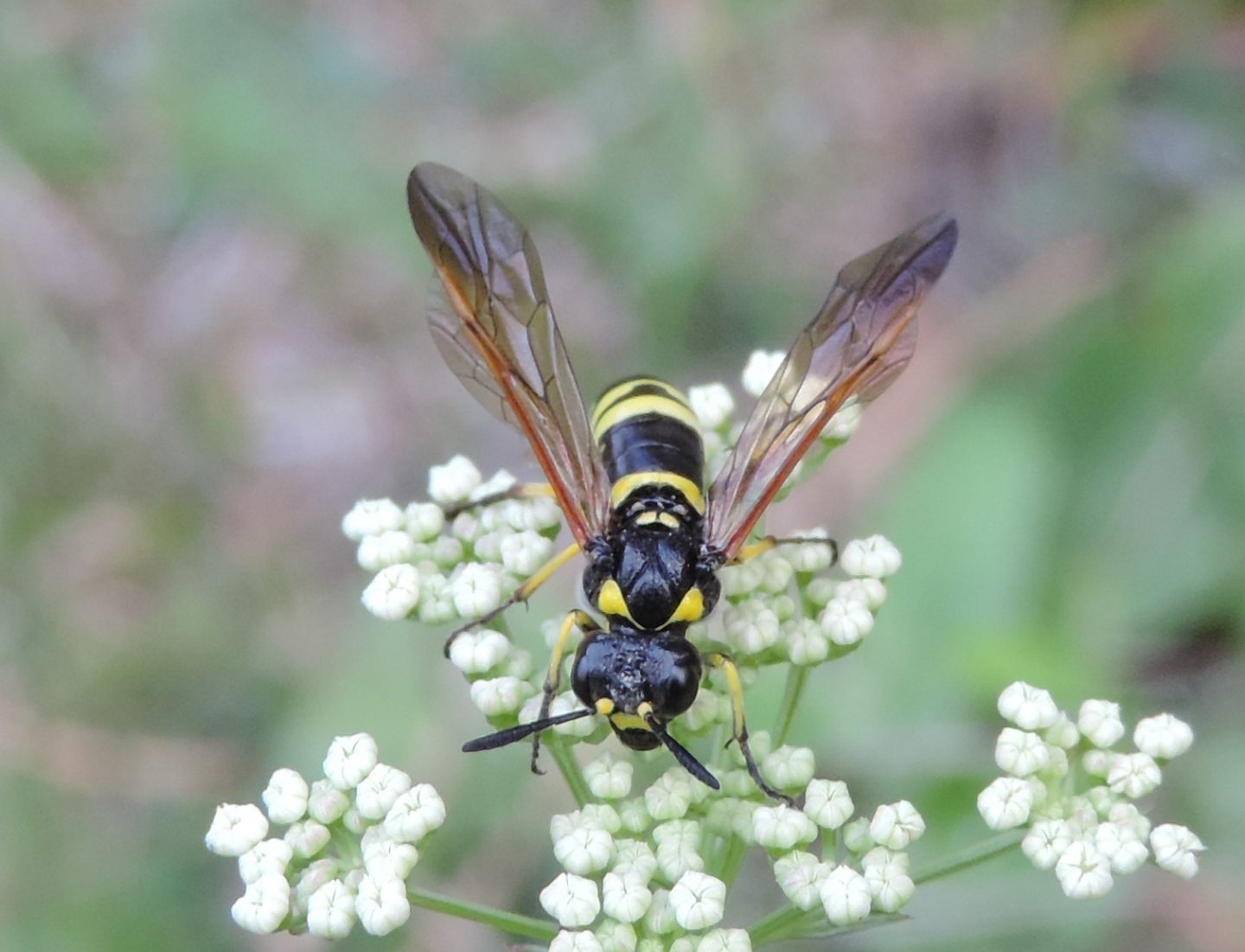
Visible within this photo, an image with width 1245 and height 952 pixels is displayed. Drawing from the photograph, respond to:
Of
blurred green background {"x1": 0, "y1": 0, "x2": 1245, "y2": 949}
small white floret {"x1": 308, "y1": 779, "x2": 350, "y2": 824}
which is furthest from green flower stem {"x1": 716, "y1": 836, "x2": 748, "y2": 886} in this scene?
blurred green background {"x1": 0, "y1": 0, "x2": 1245, "y2": 949}

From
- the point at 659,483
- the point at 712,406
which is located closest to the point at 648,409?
the point at 659,483

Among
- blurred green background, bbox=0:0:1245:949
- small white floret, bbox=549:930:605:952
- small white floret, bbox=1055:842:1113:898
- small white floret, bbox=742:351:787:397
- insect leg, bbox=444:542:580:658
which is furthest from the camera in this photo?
blurred green background, bbox=0:0:1245:949

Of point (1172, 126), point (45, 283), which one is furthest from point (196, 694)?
point (1172, 126)

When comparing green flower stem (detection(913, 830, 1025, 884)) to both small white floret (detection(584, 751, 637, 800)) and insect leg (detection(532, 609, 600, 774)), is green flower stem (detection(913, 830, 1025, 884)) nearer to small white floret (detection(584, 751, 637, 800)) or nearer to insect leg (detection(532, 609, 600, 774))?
small white floret (detection(584, 751, 637, 800))

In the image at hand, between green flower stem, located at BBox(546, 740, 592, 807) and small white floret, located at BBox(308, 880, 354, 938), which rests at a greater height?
green flower stem, located at BBox(546, 740, 592, 807)

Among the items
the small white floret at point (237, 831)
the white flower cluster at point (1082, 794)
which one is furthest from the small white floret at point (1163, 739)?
the small white floret at point (237, 831)

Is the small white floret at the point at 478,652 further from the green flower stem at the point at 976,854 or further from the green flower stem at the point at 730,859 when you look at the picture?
the green flower stem at the point at 976,854

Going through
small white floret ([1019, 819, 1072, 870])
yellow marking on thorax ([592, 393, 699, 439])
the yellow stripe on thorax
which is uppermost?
the yellow stripe on thorax
